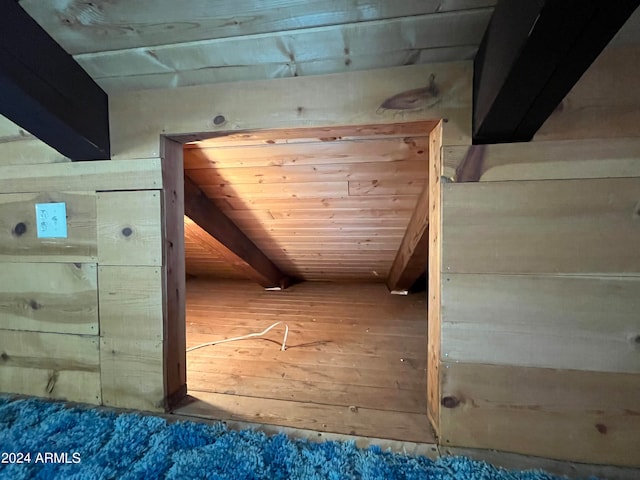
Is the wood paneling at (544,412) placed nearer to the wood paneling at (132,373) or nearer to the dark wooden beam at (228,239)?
the wood paneling at (132,373)

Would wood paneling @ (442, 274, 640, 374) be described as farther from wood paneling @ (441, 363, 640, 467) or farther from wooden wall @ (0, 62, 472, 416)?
wooden wall @ (0, 62, 472, 416)

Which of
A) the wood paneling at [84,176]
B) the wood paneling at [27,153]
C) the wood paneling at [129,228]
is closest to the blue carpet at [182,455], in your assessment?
the wood paneling at [129,228]

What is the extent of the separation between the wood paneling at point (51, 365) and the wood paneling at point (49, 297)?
4 cm

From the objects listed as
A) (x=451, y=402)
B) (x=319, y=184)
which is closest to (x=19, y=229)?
(x=319, y=184)

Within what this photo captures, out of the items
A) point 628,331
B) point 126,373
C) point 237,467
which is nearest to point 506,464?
point 628,331

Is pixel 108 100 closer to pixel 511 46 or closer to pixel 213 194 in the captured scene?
pixel 213 194

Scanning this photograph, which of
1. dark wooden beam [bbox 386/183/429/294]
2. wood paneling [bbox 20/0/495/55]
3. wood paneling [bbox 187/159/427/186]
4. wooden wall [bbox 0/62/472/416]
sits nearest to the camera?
wood paneling [bbox 20/0/495/55]

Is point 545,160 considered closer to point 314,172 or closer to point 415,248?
point 314,172

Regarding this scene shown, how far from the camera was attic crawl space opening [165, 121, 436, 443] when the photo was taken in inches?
49.7

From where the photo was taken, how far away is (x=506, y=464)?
0.95 metres

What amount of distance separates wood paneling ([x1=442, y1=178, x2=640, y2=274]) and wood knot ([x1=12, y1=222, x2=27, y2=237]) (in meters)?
1.65

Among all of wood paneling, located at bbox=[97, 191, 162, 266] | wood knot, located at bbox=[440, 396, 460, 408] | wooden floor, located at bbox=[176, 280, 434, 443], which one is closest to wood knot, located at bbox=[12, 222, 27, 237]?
wood paneling, located at bbox=[97, 191, 162, 266]

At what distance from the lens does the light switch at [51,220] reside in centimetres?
124

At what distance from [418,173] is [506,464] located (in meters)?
1.26
